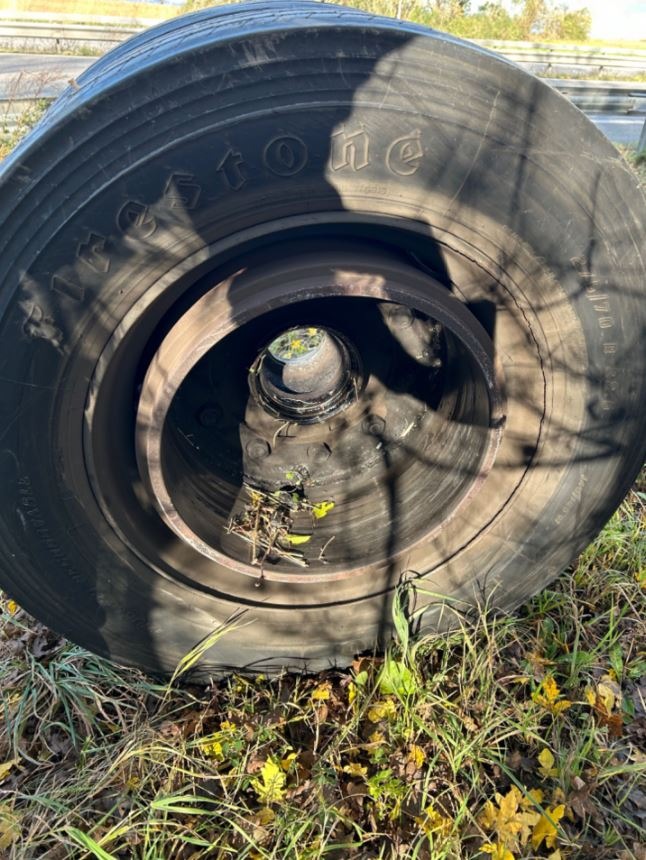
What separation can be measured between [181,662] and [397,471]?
2.89 ft

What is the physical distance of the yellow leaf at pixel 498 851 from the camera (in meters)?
1.54

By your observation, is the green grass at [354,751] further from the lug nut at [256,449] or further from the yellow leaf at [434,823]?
the lug nut at [256,449]

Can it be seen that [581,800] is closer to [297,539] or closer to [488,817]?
[488,817]

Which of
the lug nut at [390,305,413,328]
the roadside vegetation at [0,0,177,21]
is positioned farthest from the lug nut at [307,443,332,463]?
the roadside vegetation at [0,0,177,21]

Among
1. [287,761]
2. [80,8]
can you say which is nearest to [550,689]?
[287,761]

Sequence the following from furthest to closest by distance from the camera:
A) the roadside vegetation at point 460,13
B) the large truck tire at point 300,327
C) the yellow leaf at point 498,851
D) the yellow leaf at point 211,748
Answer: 1. the roadside vegetation at point 460,13
2. the yellow leaf at point 211,748
3. the yellow leaf at point 498,851
4. the large truck tire at point 300,327

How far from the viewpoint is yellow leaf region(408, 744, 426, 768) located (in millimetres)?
1731

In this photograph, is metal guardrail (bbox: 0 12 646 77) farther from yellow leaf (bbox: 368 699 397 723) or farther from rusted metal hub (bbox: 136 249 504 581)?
yellow leaf (bbox: 368 699 397 723)

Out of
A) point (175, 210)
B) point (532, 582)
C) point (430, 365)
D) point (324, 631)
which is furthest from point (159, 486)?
point (532, 582)

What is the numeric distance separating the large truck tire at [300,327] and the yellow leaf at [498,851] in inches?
23.2

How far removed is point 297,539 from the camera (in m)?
1.88

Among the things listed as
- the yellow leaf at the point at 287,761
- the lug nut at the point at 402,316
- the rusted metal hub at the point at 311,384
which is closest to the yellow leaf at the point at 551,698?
the yellow leaf at the point at 287,761

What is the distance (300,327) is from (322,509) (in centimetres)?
57

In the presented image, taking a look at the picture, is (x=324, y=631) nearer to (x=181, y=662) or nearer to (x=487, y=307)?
(x=181, y=662)
